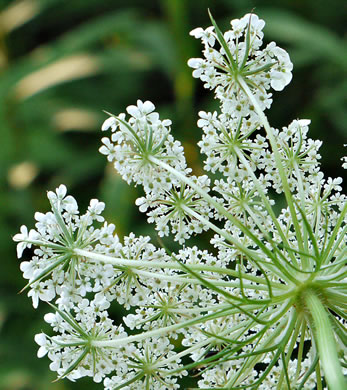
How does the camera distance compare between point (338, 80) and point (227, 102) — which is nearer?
point (227, 102)

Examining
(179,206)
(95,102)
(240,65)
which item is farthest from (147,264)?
(95,102)

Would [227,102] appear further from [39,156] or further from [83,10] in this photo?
[83,10]

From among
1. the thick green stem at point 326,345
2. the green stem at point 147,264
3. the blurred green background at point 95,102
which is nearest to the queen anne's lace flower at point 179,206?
the green stem at point 147,264

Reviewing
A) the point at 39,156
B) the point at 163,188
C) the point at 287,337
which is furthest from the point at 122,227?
the point at 287,337

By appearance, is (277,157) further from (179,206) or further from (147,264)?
(147,264)

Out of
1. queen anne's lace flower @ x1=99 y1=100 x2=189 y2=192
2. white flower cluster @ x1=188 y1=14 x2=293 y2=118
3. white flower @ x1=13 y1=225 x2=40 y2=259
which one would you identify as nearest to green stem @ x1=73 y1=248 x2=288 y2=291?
white flower @ x1=13 y1=225 x2=40 y2=259

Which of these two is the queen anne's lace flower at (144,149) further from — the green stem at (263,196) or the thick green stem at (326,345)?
the thick green stem at (326,345)

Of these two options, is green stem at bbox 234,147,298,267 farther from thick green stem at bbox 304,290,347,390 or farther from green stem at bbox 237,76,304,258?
thick green stem at bbox 304,290,347,390
